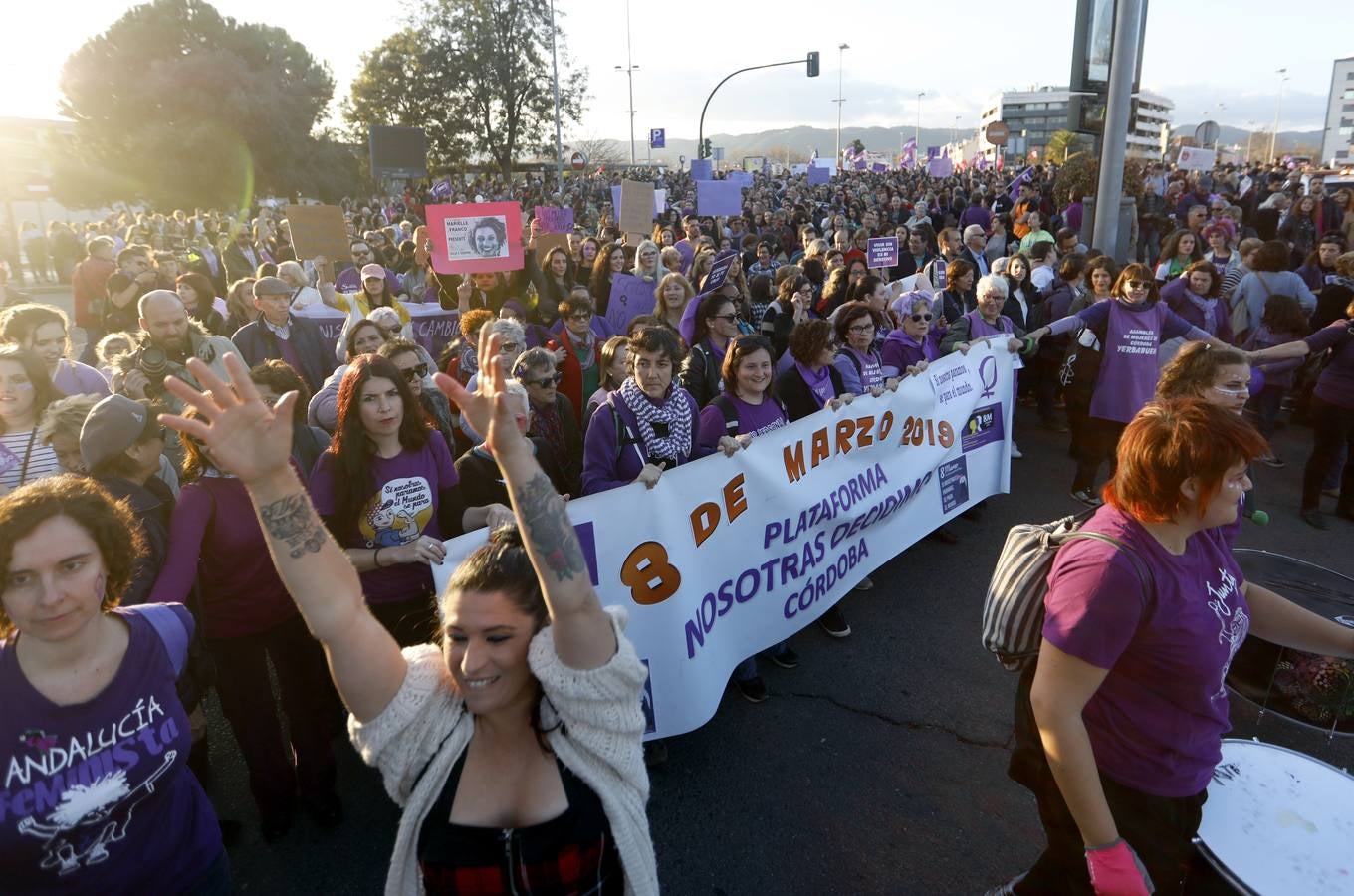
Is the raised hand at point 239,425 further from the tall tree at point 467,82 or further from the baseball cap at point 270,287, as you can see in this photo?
the tall tree at point 467,82

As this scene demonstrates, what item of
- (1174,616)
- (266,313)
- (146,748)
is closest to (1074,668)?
(1174,616)

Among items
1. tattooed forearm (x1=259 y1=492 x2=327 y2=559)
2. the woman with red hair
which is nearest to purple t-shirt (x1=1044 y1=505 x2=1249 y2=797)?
the woman with red hair

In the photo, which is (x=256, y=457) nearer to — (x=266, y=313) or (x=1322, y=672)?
(x=1322, y=672)

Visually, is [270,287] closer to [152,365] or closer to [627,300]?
[152,365]

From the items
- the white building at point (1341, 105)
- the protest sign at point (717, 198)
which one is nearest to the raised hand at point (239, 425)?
the protest sign at point (717, 198)

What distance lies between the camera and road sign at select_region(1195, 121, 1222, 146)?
21.9 m

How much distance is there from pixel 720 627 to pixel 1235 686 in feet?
6.68

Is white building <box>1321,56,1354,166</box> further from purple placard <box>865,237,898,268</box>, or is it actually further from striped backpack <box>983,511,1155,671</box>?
striped backpack <box>983,511,1155,671</box>

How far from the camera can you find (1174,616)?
1.86 meters

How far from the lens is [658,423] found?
375 centimetres

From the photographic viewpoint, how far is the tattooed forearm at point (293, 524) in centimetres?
149

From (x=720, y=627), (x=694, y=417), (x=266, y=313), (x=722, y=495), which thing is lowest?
(x=720, y=627)

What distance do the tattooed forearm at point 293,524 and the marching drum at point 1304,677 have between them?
3110 millimetres

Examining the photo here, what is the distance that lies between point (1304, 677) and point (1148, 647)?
1.58 metres
